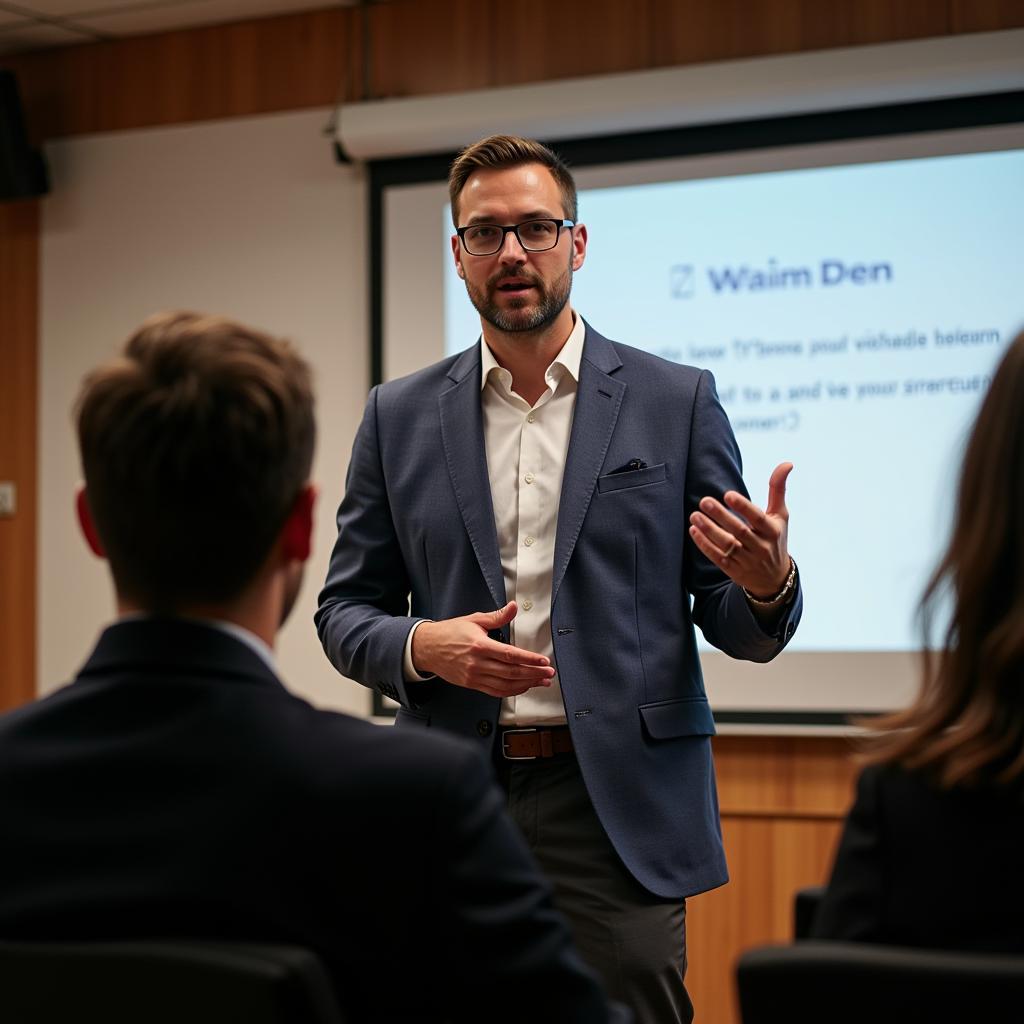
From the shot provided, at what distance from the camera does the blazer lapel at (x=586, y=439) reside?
2.14 metres

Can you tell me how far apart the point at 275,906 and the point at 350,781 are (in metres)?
0.11

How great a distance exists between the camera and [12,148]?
4.50 metres

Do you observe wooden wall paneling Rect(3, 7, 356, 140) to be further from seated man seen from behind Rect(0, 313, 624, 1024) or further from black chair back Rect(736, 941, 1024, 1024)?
black chair back Rect(736, 941, 1024, 1024)

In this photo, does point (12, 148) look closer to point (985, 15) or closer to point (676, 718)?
point (985, 15)

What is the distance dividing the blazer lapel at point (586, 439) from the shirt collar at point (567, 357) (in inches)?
0.6

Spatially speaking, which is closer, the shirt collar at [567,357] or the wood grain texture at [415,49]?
the shirt collar at [567,357]

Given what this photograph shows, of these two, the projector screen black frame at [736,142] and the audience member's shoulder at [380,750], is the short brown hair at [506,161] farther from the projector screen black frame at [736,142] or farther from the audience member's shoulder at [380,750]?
the projector screen black frame at [736,142]

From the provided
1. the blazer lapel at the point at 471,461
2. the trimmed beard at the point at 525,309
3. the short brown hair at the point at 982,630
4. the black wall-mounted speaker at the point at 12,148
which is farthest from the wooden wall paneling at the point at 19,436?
the short brown hair at the point at 982,630

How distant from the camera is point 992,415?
3.90 ft

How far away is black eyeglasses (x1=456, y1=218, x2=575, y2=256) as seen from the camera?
2271 millimetres

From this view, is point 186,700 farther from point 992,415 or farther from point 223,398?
point 992,415

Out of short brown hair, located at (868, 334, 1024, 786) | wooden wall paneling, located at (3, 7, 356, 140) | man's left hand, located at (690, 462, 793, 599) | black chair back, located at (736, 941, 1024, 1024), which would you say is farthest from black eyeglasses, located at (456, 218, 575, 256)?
wooden wall paneling, located at (3, 7, 356, 140)

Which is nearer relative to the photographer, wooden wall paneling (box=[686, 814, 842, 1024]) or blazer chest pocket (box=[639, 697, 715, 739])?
blazer chest pocket (box=[639, 697, 715, 739])

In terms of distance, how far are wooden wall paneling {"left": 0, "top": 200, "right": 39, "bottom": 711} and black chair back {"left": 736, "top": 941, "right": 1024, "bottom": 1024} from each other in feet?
13.6
